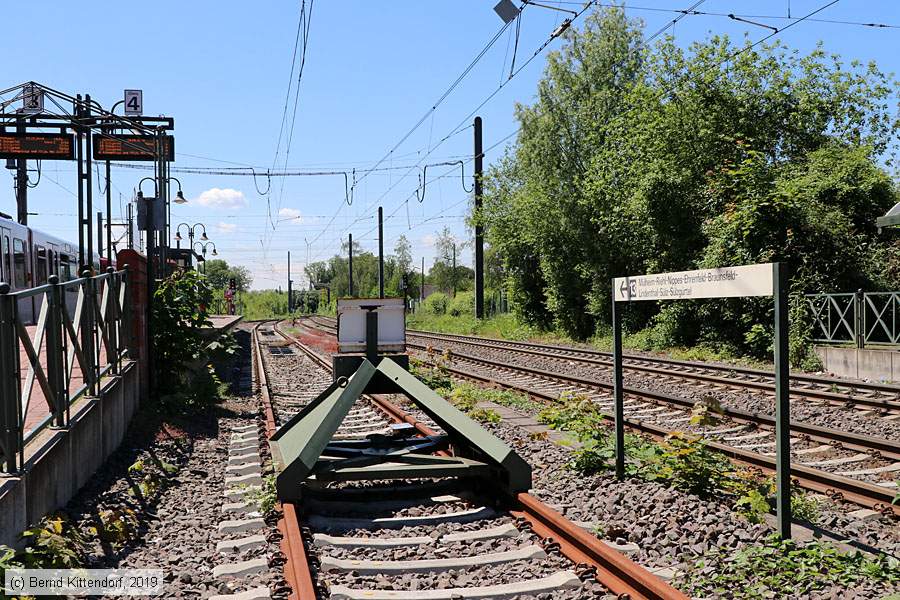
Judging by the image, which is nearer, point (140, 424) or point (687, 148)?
point (140, 424)

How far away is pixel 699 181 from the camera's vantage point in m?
24.7

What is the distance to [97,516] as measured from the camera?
242 inches

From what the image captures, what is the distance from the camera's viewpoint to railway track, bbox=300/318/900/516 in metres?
6.99

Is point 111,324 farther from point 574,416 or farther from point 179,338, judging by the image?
point 574,416

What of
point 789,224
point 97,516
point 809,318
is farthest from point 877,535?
point 789,224

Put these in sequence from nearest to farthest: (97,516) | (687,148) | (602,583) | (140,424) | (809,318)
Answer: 1. (602,583)
2. (97,516)
3. (140,424)
4. (809,318)
5. (687,148)

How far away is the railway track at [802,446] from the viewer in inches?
275

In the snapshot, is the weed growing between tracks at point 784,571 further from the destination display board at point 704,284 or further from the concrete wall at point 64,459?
the concrete wall at point 64,459

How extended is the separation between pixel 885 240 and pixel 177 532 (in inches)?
781

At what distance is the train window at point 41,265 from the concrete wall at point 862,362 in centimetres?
2153

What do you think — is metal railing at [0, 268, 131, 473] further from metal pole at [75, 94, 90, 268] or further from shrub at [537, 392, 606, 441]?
shrub at [537, 392, 606, 441]

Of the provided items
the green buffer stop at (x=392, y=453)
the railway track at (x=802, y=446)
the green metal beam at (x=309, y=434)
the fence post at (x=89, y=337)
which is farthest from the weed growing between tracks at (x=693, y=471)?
the fence post at (x=89, y=337)

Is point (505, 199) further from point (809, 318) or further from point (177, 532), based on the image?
point (177, 532)

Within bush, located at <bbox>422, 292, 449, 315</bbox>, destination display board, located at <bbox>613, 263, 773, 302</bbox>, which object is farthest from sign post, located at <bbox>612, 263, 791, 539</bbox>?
bush, located at <bbox>422, 292, 449, 315</bbox>
